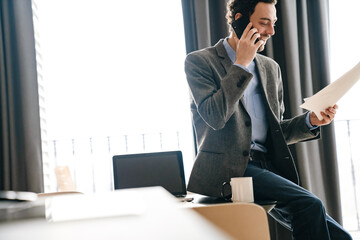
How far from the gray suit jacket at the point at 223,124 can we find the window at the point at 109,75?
1.64 metres

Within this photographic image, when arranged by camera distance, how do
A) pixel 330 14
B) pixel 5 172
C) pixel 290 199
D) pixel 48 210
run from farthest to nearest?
pixel 330 14 < pixel 5 172 < pixel 290 199 < pixel 48 210

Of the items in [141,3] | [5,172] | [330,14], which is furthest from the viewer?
[141,3]

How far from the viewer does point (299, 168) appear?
2.94m

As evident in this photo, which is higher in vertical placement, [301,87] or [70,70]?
[70,70]

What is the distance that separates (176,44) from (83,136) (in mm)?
1685

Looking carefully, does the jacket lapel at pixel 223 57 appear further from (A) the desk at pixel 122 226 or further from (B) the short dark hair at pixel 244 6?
(A) the desk at pixel 122 226

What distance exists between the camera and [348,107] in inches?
144

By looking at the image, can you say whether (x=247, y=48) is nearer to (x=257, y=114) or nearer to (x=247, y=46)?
(x=247, y=46)

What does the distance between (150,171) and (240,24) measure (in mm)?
751

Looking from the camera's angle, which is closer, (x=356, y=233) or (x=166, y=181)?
(x=166, y=181)

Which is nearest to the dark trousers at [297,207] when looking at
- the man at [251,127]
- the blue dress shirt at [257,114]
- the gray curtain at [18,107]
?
the man at [251,127]

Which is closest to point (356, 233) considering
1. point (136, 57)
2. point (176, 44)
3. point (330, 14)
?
point (330, 14)

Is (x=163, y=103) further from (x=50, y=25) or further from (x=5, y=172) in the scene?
(x=5, y=172)

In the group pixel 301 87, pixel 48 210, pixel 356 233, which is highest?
pixel 301 87
